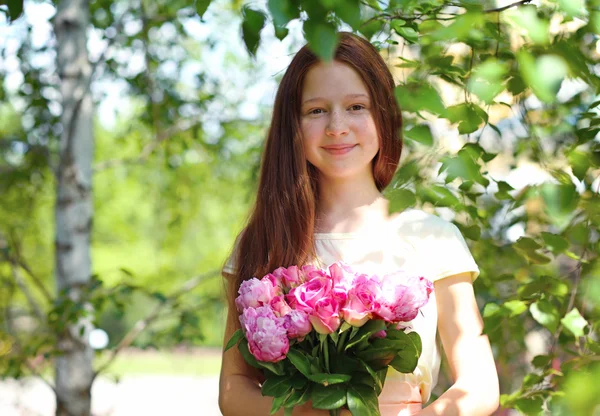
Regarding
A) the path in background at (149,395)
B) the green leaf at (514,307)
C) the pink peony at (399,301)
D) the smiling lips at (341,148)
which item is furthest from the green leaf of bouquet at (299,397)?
the path in background at (149,395)

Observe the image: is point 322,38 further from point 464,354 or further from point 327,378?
point 464,354

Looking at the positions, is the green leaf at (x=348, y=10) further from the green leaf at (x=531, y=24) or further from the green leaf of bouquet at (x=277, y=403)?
the green leaf of bouquet at (x=277, y=403)

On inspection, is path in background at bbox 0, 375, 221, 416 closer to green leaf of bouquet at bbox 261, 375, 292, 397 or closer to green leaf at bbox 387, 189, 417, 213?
green leaf of bouquet at bbox 261, 375, 292, 397

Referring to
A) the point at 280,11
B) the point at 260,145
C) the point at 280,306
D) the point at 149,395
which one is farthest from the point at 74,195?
the point at 149,395

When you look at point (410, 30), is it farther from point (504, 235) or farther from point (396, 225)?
point (504, 235)

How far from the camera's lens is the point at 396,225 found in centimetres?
219

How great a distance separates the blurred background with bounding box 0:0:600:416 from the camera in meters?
1.50

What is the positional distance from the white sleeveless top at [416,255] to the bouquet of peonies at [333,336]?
0.74ft

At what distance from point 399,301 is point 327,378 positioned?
0.24 metres

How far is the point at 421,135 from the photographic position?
1.57 metres

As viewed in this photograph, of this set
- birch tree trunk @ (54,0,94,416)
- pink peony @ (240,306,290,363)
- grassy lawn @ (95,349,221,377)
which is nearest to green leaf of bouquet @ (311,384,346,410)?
pink peony @ (240,306,290,363)

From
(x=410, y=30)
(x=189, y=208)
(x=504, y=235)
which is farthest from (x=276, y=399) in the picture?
(x=189, y=208)

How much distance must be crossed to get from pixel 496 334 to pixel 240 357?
1.02 meters

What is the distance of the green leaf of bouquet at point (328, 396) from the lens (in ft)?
5.67
